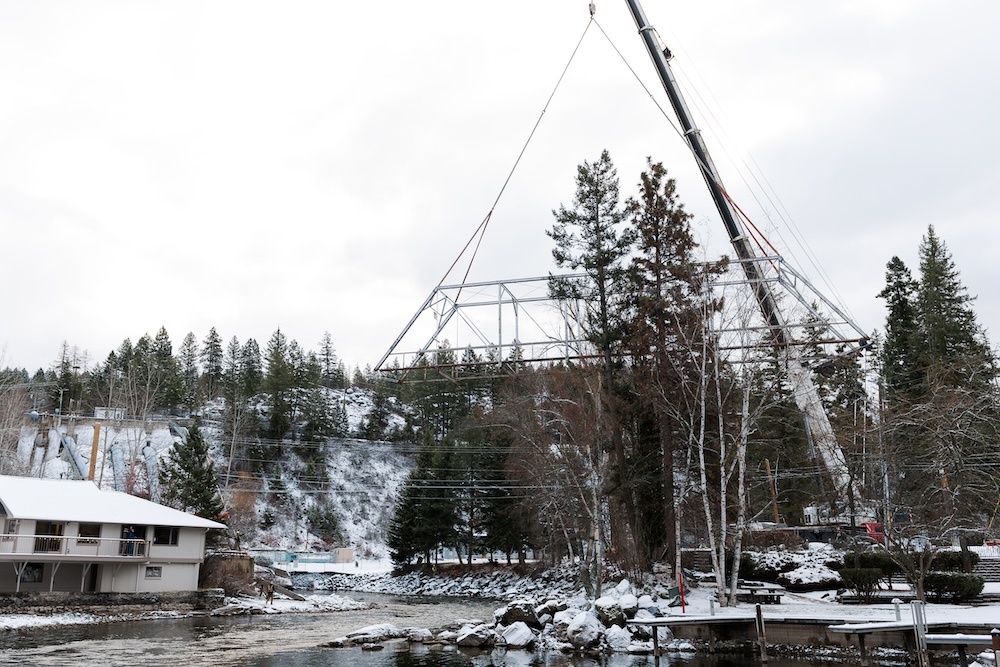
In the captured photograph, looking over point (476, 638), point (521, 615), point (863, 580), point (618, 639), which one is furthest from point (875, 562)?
point (476, 638)

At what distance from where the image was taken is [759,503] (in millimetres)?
54469

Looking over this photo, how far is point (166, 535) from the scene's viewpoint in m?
42.8

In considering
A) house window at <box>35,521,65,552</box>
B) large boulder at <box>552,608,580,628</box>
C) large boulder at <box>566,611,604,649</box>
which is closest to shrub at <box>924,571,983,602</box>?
large boulder at <box>566,611,604,649</box>

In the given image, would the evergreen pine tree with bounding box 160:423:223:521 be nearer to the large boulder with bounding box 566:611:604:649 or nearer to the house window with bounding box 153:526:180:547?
the house window with bounding box 153:526:180:547

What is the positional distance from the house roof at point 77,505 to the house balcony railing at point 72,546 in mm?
965

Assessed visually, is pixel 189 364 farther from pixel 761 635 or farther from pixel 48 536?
pixel 761 635

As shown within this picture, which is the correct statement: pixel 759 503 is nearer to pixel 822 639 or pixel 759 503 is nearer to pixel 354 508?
pixel 822 639

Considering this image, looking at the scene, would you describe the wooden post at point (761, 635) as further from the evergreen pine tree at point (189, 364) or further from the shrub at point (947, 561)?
the evergreen pine tree at point (189, 364)

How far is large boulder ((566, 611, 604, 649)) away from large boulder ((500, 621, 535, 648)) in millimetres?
1336

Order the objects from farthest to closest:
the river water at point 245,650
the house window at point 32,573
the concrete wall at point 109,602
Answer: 1. the house window at point 32,573
2. the concrete wall at point 109,602
3. the river water at point 245,650

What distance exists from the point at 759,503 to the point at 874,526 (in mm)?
13812

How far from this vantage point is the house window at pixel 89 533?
38844mm

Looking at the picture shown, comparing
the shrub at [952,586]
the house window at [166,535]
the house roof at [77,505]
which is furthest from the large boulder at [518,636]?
the house window at [166,535]

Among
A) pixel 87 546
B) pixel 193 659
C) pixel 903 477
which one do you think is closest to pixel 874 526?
pixel 903 477
